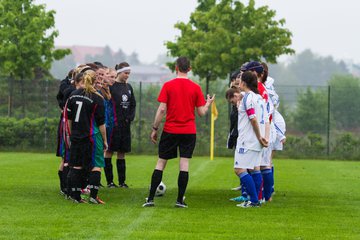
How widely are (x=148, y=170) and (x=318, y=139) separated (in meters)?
11.9

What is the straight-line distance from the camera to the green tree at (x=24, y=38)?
104 ft

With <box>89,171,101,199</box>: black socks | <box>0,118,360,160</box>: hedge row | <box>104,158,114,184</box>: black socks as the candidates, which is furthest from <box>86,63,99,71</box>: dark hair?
<box>0,118,360,160</box>: hedge row

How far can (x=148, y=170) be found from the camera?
1984cm

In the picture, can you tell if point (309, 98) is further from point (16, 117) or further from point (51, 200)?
point (51, 200)

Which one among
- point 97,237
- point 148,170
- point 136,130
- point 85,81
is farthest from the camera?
point 136,130

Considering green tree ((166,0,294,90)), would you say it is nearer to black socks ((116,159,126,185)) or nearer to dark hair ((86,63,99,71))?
black socks ((116,159,126,185))

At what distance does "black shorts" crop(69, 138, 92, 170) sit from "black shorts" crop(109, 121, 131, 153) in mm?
2633

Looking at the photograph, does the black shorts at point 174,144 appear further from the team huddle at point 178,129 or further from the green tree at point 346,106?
the green tree at point 346,106

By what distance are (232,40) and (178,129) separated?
20201 mm

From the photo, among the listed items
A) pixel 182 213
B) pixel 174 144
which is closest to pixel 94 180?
pixel 174 144

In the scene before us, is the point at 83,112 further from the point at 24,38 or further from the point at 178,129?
the point at 24,38

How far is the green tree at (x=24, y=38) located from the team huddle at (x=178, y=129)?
18.8 m

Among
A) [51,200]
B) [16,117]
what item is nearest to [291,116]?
[16,117]

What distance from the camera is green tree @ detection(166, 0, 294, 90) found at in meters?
30.9
